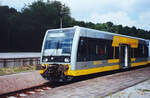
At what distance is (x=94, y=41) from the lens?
10.4m

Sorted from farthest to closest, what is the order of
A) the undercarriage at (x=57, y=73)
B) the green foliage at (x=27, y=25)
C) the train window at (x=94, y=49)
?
the green foliage at (x=27, y=25), the train window at (x=94, y=49), the undercarriage at (x=57, y=73)

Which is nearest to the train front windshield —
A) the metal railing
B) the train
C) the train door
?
the train

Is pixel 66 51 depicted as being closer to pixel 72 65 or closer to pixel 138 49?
pixel 72 65

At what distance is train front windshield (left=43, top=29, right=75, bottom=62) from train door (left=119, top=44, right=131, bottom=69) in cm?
549

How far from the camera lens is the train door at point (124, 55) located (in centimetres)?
1336

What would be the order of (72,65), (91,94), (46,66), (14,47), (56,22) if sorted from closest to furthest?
(91,94) < (72,65) < (46,66) < (14,47) < (56,22)

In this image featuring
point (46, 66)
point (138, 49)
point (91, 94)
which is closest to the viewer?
point (91, 94)

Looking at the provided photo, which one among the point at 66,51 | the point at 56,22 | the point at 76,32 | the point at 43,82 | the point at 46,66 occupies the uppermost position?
the point at 56,22

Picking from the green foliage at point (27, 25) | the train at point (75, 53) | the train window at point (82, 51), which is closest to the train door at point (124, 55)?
the train at point (75, 53)

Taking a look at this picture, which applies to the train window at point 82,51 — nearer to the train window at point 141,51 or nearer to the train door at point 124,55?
the train door at point 124,55

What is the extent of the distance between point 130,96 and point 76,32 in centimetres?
429

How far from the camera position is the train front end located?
28.8 ft

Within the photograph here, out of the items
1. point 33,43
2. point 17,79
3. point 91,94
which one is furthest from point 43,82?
point 33,43

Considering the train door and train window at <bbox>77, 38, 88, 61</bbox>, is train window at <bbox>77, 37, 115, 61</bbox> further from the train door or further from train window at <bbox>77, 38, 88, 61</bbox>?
the train door
